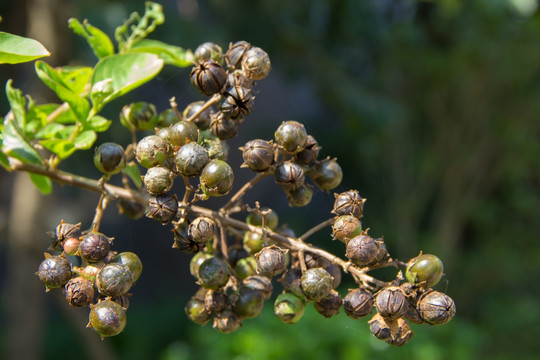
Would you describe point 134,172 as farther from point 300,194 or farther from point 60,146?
point 300,194

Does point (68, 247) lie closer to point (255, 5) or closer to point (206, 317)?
point (206, 317)

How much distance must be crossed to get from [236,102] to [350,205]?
33 cm

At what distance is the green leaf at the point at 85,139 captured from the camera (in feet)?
3.87

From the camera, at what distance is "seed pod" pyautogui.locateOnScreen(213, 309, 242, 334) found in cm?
109

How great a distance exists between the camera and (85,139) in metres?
1.21

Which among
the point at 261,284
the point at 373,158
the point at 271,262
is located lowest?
the point at 373,158

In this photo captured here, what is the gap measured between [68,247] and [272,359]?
2.76m

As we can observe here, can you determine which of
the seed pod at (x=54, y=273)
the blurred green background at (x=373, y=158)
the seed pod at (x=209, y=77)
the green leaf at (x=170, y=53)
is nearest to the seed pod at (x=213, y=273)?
the seed pod at (x=54, y=273)

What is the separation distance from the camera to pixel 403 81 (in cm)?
688

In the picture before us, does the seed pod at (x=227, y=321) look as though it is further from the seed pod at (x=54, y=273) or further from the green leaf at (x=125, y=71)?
the green leaf at (x=125, y=71)

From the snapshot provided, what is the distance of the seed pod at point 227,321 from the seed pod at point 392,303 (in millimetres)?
323

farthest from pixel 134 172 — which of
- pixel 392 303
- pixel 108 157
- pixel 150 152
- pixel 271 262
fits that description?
pixel 392 303

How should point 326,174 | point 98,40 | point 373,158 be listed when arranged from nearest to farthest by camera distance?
point 326,174 → point 98,40 → point 373,158

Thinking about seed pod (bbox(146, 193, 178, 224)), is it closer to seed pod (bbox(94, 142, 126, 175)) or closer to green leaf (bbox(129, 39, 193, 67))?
seed pod (bbox(94, 142, 126, 175))
